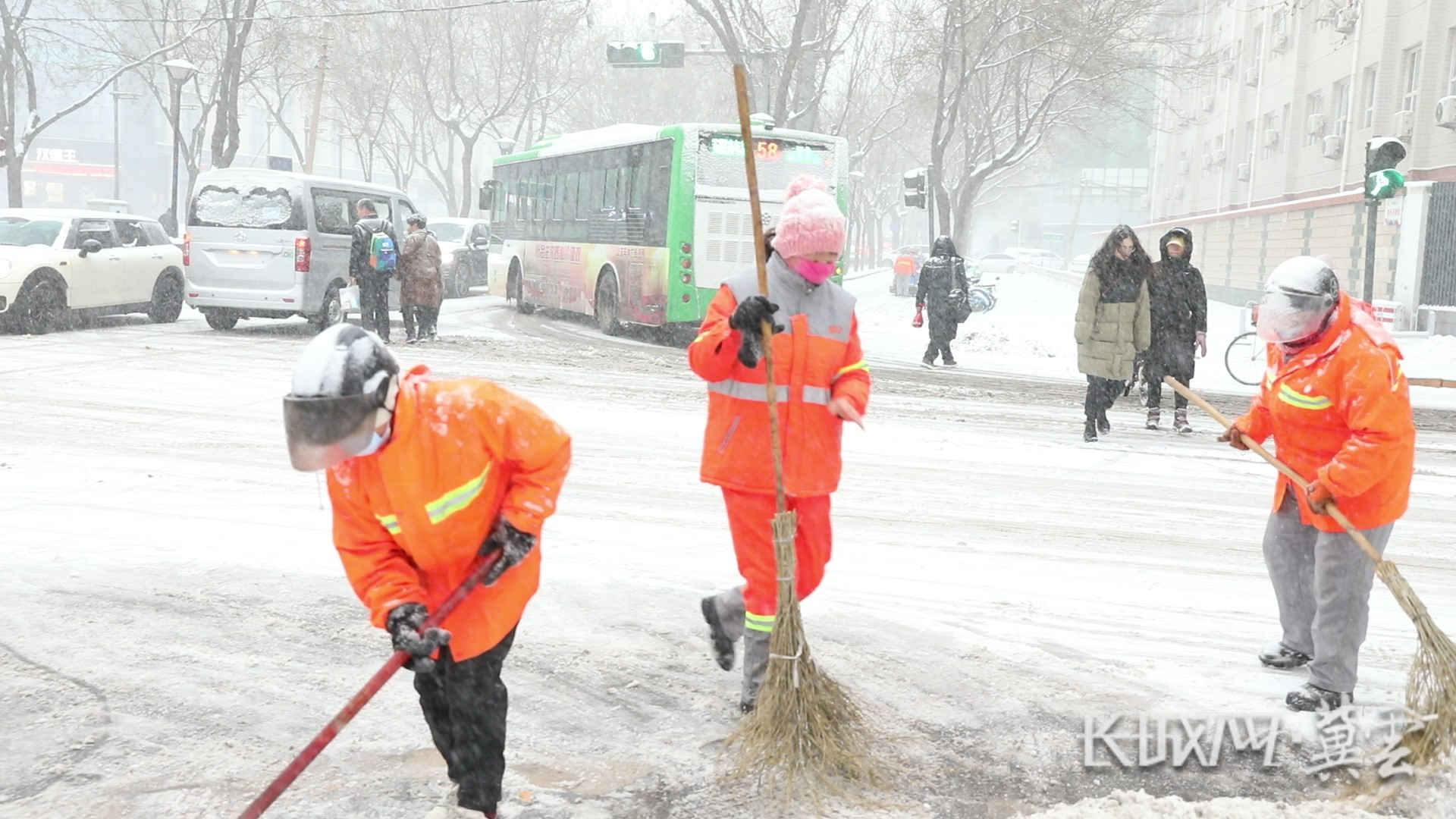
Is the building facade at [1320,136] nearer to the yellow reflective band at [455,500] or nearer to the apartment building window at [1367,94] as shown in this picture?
the apartment building window at [1367,94]

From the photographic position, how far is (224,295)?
15.7m

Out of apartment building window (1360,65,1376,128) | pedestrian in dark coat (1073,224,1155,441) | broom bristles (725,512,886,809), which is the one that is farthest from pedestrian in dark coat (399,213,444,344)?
apartment building window (1360,65,1376,128)

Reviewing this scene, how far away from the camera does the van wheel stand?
74.0ft

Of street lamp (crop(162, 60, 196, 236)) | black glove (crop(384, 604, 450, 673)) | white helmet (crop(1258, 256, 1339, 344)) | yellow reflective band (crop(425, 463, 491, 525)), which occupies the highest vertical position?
street lamp (crop(162, 60, 196, 236))

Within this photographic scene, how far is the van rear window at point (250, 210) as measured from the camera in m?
15.8

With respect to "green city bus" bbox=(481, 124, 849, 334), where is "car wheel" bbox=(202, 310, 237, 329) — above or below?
below

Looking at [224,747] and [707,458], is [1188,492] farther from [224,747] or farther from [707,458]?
[224,747]

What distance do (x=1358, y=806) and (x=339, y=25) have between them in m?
38.6

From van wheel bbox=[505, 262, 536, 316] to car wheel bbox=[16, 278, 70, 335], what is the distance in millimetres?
8284

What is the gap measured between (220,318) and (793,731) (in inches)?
584

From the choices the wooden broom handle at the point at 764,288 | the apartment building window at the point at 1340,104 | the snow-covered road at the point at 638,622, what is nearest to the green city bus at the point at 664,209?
the snow-covered road at the point at 638,622

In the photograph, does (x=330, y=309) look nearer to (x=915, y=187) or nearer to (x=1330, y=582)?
(x=915, y=187)

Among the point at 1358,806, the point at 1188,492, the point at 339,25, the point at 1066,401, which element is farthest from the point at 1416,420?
the point at 339,25

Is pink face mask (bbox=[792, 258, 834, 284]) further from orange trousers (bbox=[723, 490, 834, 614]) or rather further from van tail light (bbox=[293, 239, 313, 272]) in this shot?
van tail light (bbox=[293, 239, 313, 272])
